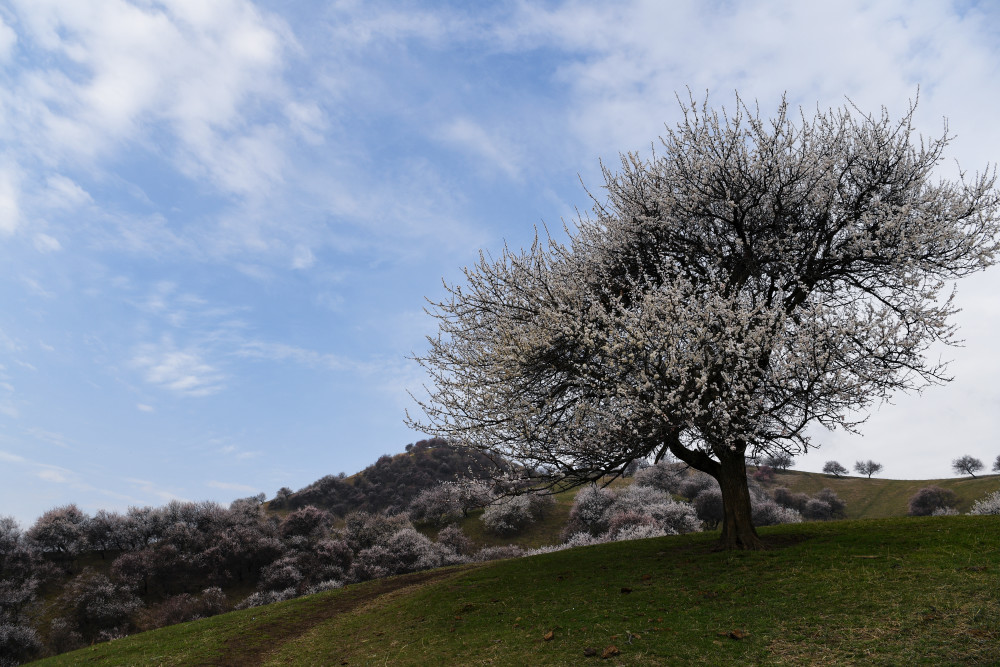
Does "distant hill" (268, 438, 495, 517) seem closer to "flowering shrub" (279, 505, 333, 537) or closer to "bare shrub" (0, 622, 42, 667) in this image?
"flowering shrub" (279, 505, 333, 537)

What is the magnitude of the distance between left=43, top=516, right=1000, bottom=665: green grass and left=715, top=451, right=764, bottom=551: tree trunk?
82cm

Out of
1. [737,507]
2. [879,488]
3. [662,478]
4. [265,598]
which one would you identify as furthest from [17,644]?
[879,488]

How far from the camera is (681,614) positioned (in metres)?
12.2

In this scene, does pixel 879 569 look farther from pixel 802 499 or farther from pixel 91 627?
pixel 802 499

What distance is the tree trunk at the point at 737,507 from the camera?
1758cm

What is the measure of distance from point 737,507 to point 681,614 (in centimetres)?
685

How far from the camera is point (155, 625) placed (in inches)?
1561

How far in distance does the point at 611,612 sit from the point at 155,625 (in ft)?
139

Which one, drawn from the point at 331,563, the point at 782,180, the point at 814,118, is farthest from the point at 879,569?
the point at 331,563

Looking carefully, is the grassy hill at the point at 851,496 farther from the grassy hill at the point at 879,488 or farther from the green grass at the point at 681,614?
the green grass at the point at 681,614

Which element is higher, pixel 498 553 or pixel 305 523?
pixel 305 523

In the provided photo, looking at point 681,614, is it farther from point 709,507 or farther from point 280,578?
point 709,507

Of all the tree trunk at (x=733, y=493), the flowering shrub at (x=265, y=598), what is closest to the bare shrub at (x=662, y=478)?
the flowering shrub at (x=265, y=598)

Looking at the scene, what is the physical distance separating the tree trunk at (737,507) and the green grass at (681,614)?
2.69 ft
